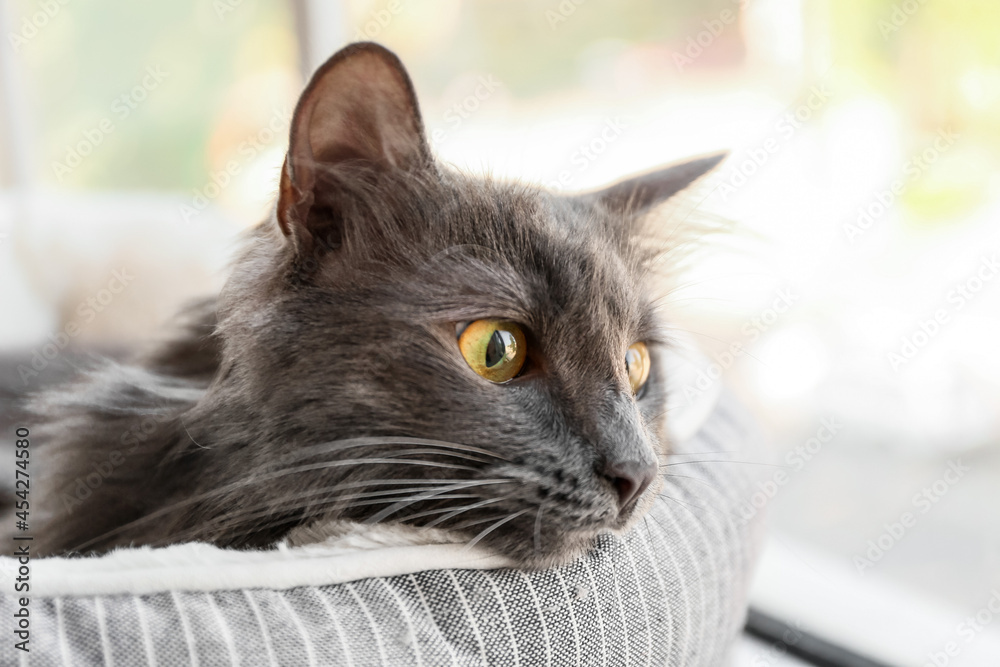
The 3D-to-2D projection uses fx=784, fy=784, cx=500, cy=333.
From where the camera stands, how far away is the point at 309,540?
1148 mm

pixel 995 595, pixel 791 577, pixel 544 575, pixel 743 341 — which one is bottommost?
pixel 791 577

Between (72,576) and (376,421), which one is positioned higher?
(376,421)

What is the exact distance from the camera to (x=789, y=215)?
7.70 ft

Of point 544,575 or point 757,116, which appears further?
point 757,116

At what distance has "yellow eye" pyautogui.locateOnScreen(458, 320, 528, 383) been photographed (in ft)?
3.93

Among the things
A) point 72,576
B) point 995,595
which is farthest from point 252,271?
point 995,595

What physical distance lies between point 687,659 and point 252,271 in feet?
3.26

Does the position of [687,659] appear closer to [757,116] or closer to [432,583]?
[432,583]

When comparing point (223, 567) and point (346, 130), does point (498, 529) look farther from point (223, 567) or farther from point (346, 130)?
point (346, 130)

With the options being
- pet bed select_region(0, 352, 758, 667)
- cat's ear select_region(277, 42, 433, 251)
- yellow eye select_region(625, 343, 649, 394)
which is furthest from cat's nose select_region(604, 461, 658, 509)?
cat's ear select_region(277, 42, 433, 251)

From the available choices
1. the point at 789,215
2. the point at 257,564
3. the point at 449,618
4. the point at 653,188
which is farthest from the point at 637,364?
the point at 789,215

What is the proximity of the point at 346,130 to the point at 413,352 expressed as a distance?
37cm

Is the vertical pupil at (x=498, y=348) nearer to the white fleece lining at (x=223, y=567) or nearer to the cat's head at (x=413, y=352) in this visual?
the cat's head at (x=413, y=352)

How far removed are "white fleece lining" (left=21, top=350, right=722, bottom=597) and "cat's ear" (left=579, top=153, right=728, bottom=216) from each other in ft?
2.67
